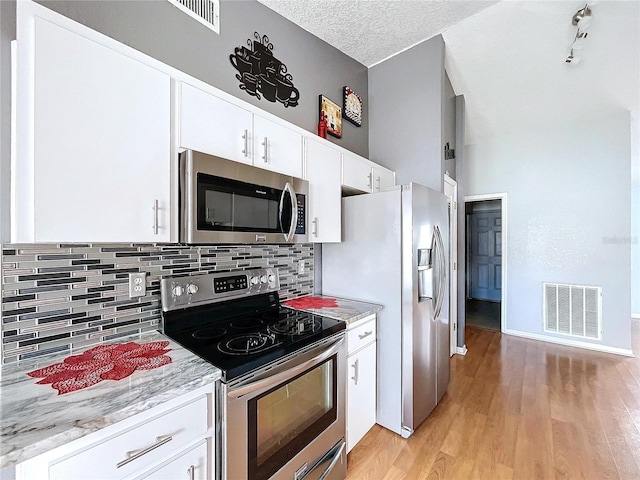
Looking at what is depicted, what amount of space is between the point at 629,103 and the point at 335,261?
13.1 feet

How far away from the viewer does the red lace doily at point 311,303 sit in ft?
6.54

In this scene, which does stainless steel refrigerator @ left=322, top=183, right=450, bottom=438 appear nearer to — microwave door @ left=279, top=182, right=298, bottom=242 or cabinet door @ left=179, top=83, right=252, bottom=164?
microwave door @ left=279, top=182, right=298, bottom=242

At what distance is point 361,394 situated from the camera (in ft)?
6.13

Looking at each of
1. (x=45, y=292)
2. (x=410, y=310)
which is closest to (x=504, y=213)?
(x=410, y=310)

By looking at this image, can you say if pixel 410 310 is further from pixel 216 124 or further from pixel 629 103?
pixel 629 103

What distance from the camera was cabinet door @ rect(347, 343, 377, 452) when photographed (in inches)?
69.3

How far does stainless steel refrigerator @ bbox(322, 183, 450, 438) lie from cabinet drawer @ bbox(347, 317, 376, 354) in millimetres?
103

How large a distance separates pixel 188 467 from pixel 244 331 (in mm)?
601

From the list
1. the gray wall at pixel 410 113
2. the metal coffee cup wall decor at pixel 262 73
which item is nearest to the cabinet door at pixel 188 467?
the metal coffee cup wall decor at pixel 262 73

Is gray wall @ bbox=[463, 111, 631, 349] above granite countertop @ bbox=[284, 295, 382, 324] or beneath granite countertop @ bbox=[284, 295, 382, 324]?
above

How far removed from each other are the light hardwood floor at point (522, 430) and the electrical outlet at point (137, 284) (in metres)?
1.58

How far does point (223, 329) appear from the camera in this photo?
4.83 feet

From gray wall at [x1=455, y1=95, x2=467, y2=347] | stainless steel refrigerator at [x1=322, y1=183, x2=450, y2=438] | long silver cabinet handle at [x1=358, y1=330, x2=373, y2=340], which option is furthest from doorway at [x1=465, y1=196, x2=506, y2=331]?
long silver cabinet handle at [x1=358, y1=330, x2=373, y2=340]

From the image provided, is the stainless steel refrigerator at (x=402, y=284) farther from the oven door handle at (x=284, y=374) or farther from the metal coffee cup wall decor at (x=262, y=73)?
the metal coffee cup wall decor at (x=262, y=73)
